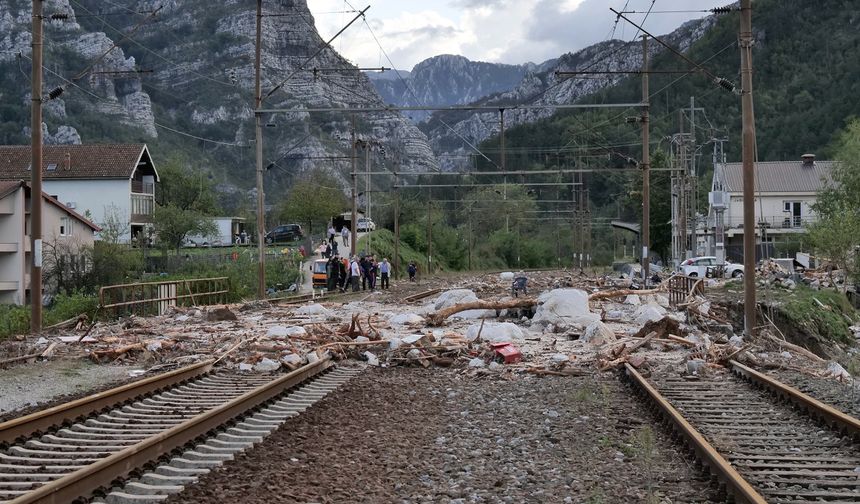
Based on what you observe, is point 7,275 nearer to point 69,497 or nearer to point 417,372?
point 417,372

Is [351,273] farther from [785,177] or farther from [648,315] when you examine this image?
[785,177]

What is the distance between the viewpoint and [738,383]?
14.1m

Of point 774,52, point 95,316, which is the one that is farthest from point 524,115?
point 95,316

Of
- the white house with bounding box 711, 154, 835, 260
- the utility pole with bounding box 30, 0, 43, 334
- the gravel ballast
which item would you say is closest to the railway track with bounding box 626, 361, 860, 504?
the gravel ballast

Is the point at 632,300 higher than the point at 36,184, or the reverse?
the point at 36,184

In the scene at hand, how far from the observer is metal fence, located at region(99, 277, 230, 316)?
28.5m

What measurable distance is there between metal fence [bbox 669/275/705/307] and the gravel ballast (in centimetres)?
1894

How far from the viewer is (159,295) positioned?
31906 mm

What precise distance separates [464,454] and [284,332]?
12.4m

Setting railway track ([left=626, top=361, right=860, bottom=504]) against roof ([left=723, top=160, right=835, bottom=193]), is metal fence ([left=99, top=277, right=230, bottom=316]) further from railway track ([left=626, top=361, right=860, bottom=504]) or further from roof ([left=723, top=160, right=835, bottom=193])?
roof ([left=723, top=160, right=835, bottom=193])

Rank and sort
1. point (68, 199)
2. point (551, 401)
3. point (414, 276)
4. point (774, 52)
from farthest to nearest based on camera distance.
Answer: point (774, 52) → point (68, 199) → point (414, 276) → point (551, 401)

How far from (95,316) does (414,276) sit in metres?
39.0

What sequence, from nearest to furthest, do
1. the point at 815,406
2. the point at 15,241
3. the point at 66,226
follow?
the point at 815,406, the point at 15,241, the point at 66,226

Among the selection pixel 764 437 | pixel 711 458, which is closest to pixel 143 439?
pixel 711 458
